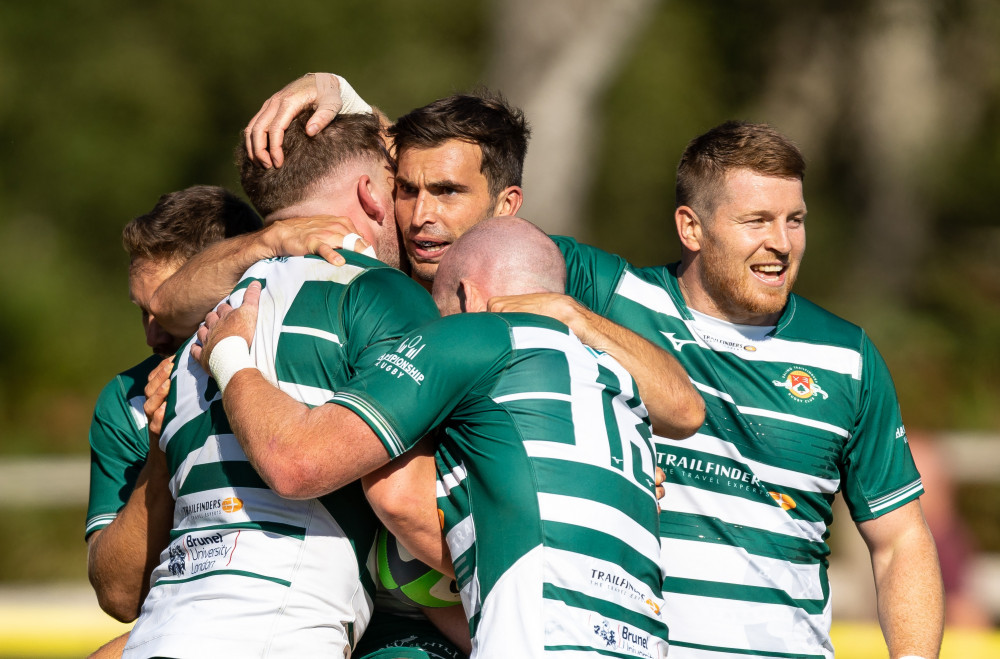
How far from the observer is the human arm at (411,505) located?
2.81 m

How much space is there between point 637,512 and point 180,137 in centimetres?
1661

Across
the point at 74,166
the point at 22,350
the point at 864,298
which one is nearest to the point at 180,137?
the point at 74,166

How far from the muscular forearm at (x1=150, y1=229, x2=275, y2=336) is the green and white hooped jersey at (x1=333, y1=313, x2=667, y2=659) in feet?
2.41

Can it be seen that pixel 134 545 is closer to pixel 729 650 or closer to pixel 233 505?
pixel 233 505

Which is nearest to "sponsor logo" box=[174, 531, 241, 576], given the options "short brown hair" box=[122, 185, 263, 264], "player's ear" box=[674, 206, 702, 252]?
"short brown hair" box=[122, 185, 263, 264]

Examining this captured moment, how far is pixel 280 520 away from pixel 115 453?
3.99 feet

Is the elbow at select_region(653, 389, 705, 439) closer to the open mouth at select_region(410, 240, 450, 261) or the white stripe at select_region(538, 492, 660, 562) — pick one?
the white stripe at select_region(538, 492, 660, 562)

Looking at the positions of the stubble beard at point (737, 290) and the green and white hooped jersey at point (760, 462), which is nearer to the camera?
the green and white hooped jersey at point (760, 462)

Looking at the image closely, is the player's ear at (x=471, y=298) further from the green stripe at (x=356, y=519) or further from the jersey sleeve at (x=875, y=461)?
the jersey sleeve at (x=875, y=461)

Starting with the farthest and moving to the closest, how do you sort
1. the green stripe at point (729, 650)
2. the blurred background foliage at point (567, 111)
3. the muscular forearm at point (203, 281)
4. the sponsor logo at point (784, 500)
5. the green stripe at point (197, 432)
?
the blurred background foliage at point (567, 111)
the sponsor logo at point (784, 500)
the green stripe at point (729, 650)
the muscular forearm at point (203, 281)
the green stripe at point (197, 432)

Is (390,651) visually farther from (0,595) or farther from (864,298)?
(864,298)

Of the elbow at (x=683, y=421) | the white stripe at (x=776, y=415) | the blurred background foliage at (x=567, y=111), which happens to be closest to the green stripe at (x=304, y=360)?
the elbow at (x=683, y=421)

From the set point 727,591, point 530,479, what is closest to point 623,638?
point 530,479

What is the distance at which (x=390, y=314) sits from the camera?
2.96m
